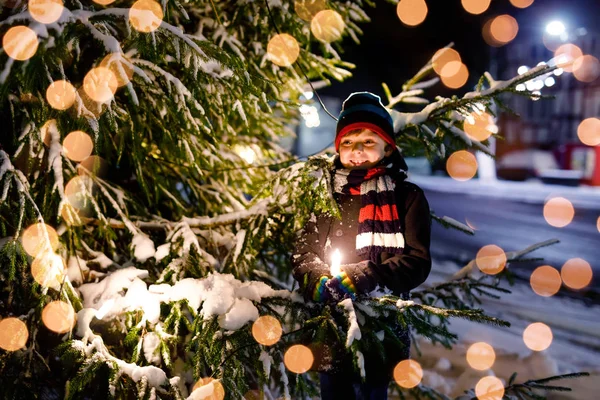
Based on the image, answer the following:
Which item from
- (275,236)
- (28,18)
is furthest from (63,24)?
(275,236)

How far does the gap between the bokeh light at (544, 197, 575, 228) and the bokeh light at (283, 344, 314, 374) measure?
1278 centimetres

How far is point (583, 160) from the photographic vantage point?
20641 millimetres

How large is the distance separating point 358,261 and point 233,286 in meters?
0.70

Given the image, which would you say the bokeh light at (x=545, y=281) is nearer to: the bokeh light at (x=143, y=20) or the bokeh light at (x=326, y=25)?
the bokeh light at (x=326, y=25)

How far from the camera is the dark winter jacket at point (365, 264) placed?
81.1 inches

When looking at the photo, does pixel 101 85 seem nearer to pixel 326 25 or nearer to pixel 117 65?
pixel 117 65

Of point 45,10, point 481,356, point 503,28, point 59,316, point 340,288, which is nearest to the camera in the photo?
point 45,10

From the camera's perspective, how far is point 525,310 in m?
6.14

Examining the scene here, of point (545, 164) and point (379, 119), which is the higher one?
point (379, 119)

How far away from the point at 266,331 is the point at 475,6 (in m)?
18.0

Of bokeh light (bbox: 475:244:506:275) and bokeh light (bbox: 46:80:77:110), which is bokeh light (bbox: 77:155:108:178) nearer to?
bokeh light (bbox: 46:80:77:110)

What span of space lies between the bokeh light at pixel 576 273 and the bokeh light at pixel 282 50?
6613 mm

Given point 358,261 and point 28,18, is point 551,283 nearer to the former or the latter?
point 358,261

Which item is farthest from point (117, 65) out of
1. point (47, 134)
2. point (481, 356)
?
point (481, 356)
